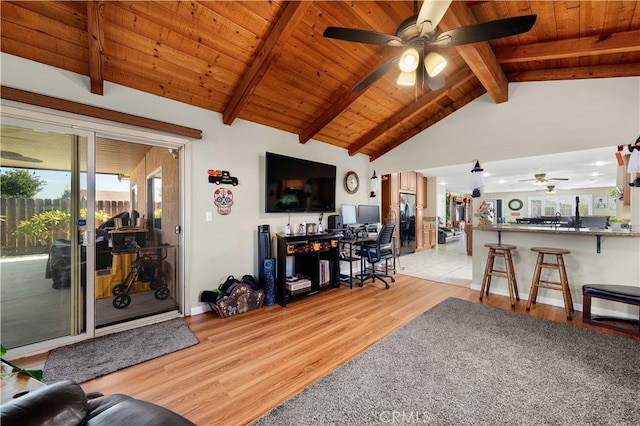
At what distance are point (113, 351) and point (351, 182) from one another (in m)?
4.24

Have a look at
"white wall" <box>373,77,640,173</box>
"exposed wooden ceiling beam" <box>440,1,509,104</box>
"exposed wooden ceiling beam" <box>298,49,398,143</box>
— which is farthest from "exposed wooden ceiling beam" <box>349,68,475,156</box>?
"exposed wooden ceiling beam" <box>298,49,398,143</box>

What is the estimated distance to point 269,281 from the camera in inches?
133

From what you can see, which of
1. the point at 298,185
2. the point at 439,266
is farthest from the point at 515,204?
the point at 298,185

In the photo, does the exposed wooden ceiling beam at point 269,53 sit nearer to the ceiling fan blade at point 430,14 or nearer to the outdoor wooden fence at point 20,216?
the ceiling fan blade at point 430,14

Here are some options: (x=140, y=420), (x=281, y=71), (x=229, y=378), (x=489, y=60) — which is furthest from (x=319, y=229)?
(x=140, y=420)

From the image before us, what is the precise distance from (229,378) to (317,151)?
362 centimetres

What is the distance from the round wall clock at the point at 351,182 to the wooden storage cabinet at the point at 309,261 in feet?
4.37

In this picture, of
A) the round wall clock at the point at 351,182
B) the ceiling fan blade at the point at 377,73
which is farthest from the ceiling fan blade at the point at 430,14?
the round wall clock at the point at 351,182

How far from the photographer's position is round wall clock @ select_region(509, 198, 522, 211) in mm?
10523

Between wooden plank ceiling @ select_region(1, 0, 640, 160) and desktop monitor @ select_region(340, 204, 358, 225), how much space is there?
182cm

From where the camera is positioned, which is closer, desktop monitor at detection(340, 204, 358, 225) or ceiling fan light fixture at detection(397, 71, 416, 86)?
ceiling fan light fixture at detection(397, 71, 416, 86)

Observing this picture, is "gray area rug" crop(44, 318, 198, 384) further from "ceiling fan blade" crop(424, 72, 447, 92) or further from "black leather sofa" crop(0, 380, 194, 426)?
"ceiling fan blade" crop(424, 72, 447, 92)

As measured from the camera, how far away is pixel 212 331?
105 inches

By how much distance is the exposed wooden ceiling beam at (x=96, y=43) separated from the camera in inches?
75.3
